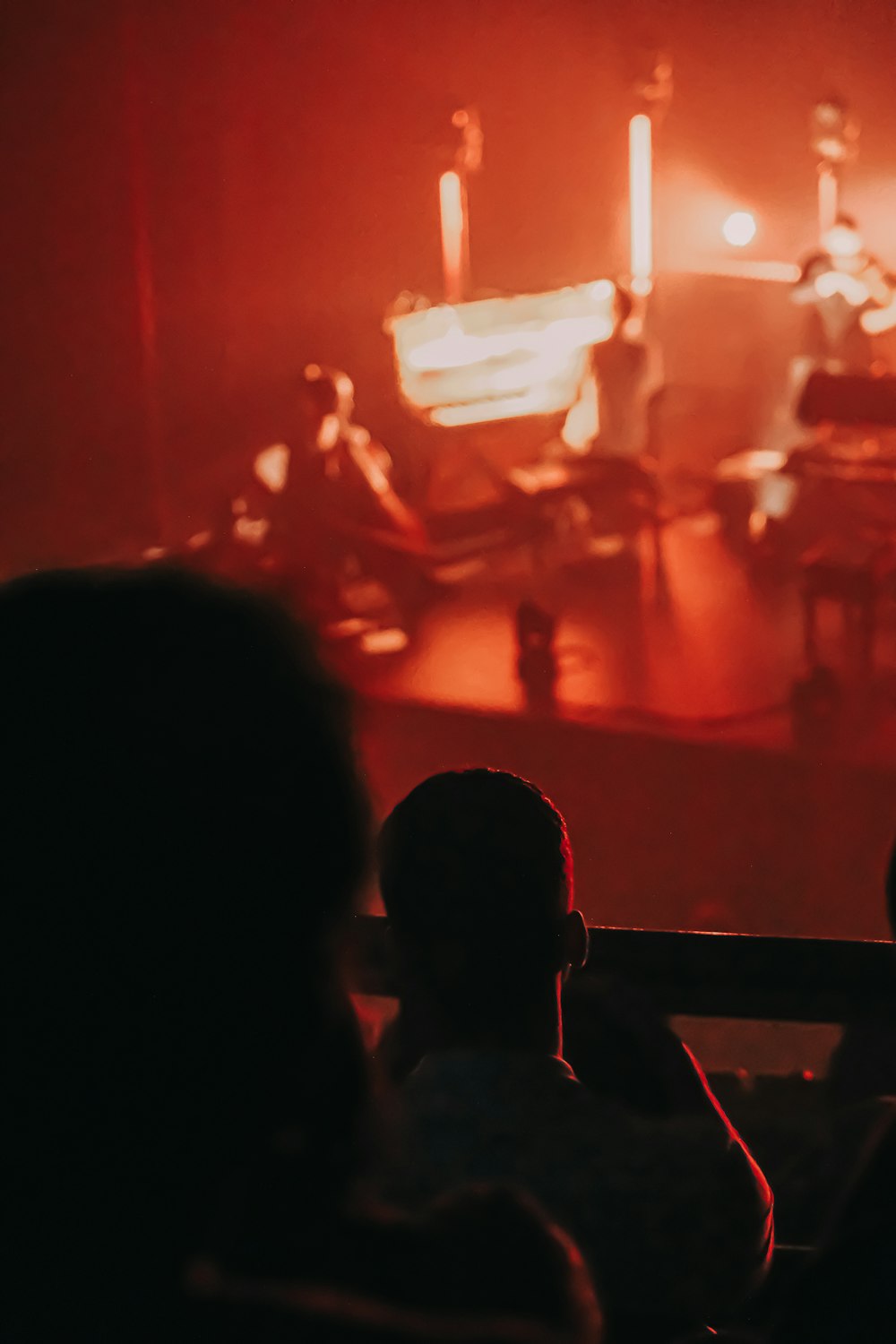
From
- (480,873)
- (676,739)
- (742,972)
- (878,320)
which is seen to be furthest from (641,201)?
(480,873)

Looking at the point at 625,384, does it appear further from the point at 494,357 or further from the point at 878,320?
the point at 878,320

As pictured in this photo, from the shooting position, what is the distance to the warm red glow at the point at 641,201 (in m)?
2.92

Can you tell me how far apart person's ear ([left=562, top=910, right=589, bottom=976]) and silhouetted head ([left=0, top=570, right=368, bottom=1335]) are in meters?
0.38

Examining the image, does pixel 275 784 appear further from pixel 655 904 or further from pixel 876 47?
pixel 876 47

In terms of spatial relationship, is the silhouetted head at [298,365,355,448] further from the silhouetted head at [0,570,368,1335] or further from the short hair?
the silhouetted head at [0,570,368,1335]

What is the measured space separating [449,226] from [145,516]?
106 centimetres

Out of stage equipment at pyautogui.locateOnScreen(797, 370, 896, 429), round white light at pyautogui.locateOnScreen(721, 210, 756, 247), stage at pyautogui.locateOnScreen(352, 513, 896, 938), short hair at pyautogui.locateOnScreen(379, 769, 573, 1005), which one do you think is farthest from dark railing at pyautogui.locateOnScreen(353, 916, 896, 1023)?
round white light at pyautogui.locateOnScreen(721, 210, 756, 247)

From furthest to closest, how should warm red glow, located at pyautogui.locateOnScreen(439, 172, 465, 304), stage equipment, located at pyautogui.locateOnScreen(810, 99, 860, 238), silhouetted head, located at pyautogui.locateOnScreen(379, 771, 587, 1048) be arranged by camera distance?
warm red glow, located at pyautogui.locateOnScreen(439, 172, 465, 304) < stage equipment, located at pyautogui.locateOnScreen(810, 99, 860, 238) < silhouetted head, located at pyautogui.locateOnScreen(379, 771, 587, 1048)

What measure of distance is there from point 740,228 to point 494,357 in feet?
2.09

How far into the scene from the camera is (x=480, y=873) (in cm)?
71

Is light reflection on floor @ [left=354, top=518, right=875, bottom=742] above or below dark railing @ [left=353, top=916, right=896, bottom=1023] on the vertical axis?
below

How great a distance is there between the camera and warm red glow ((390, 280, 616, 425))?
3.03m

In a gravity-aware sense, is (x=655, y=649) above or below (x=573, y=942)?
below

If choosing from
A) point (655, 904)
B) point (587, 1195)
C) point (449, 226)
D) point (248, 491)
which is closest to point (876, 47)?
point (449, 226)
